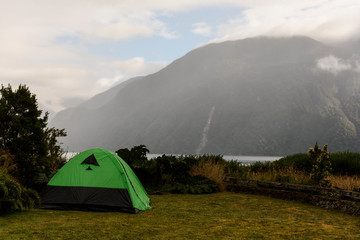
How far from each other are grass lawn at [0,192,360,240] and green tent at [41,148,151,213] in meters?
0.36

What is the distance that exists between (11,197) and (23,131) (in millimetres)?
4424

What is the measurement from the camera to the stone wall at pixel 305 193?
10.2 m

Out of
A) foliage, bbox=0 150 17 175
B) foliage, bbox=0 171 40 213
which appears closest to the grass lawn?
foliage, bbox=0 171 40 213

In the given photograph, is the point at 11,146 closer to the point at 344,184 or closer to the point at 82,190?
the point at 82,190

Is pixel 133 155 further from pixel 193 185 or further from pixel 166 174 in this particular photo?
pixel 193 185

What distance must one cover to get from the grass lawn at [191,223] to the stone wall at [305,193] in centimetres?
35

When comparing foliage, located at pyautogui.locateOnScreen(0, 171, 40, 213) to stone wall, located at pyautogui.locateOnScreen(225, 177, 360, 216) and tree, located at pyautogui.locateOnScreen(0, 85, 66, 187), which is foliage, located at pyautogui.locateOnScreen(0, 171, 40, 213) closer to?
tree, located at pyautogui.locateOnScreen(0, 85, 66, 187)

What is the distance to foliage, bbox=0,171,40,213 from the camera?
8.51 m

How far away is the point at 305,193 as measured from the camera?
1208cm

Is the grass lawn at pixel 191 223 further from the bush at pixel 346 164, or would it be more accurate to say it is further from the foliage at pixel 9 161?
the bush at pixel 346 164

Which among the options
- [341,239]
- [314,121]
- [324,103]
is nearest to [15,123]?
[341,239]

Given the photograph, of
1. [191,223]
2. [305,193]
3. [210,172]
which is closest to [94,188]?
[191,223]

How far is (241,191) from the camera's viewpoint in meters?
14.6

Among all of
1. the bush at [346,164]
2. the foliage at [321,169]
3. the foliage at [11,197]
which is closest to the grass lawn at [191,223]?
the foliage at [11,197]
